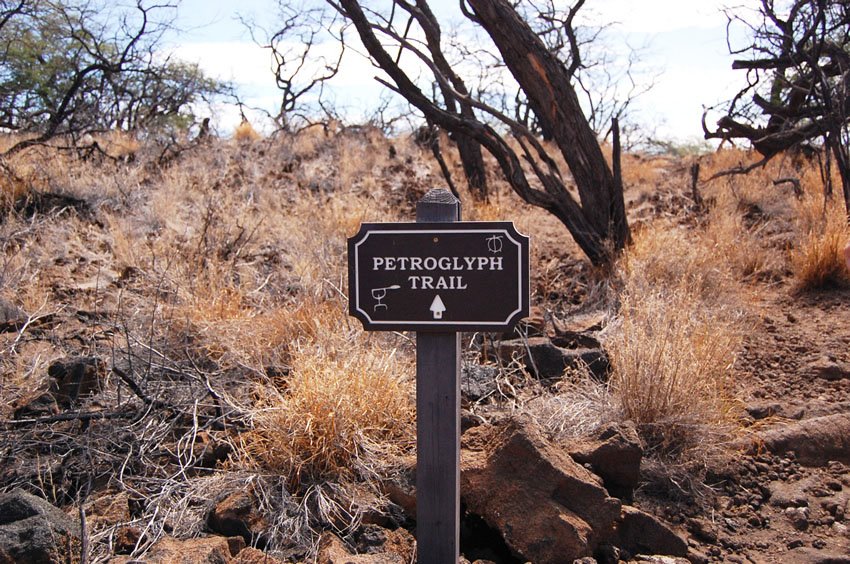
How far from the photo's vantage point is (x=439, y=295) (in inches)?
106

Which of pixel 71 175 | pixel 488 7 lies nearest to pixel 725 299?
pixel 488 7

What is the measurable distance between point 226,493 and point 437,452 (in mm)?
1212

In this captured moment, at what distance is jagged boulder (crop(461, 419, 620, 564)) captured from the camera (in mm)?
3219

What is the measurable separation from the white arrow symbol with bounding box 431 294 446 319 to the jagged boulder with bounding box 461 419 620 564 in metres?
0.99

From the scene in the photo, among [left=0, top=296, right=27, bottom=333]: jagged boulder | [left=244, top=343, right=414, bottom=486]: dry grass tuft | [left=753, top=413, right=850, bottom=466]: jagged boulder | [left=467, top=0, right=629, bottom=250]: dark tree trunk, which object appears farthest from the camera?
[left=467, top=0, right=629, bottom=250]: dark tree trunk

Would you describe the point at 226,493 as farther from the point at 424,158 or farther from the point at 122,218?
the point at 424,158

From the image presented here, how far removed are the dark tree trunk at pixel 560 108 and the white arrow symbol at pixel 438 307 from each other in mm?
4920

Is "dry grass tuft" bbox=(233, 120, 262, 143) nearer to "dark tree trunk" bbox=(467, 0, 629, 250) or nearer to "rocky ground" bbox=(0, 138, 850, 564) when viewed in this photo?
"dark tree trunk" bbox=(467, 0, 629, 250)

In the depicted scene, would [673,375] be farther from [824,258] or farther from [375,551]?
[824,258]

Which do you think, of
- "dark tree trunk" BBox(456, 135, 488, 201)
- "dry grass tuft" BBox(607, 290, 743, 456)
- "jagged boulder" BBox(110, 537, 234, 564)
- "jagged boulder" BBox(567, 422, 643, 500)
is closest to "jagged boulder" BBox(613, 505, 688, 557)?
"jagged boulder" BBox(567, 422, 643, 500)

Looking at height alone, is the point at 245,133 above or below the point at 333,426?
above

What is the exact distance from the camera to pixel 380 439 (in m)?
3.96

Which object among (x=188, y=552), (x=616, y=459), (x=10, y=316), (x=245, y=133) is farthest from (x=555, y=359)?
(x=245, y=133)

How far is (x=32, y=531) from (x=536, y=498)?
1877mm
